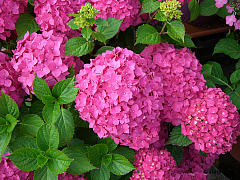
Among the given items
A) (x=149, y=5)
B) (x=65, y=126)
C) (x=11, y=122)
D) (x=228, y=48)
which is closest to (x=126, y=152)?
(x=65, y=126)

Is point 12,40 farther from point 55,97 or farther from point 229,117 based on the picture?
point 229,117

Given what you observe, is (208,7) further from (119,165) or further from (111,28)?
(119,165)

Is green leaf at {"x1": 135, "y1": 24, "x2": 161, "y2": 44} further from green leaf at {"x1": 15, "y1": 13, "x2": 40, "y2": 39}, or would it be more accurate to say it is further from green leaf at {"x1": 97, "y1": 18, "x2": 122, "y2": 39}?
green leaf at {"x1": 15, "y1": 13, "x2": 40, "y2": 39}

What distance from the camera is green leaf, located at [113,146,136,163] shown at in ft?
2.26

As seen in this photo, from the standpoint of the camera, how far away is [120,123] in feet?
1.83

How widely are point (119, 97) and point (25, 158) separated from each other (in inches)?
9.7

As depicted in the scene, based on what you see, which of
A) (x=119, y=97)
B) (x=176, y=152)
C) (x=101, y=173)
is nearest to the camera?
(x=119, y=97)

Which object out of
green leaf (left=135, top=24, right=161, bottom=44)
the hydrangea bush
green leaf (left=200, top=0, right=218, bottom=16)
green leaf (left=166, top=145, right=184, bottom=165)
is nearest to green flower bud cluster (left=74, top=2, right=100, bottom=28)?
the hydrangea bush

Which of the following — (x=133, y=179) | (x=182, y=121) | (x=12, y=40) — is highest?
(x=12, y=40)

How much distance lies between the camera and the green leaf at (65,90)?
1.86 feet

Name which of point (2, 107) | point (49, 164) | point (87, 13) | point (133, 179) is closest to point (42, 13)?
point (87, 13)

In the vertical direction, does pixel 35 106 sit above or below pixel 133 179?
above

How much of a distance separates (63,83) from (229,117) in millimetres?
413

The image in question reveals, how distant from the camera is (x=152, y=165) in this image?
656mm
